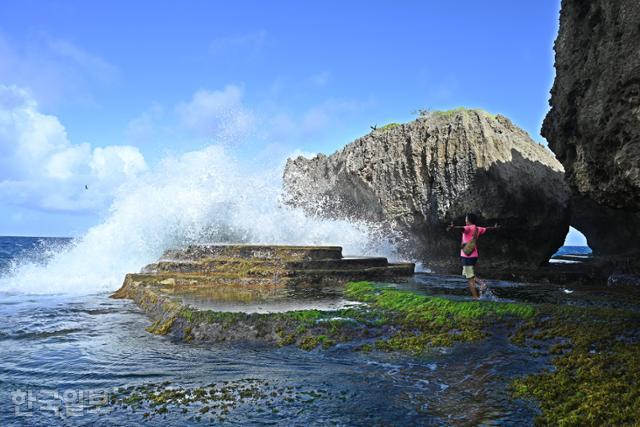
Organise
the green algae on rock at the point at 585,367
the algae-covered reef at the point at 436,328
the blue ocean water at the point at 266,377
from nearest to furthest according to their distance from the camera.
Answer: the green algae on rock at the point at 585,367 → the blue ocean water at the point at 266,377 → the algae-covered reef at the point at 436,328

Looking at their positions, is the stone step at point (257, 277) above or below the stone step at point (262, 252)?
below

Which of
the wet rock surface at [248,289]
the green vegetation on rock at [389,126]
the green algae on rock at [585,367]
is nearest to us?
the green algae on rock at [585,367]

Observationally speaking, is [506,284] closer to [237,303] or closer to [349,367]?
[237,303]

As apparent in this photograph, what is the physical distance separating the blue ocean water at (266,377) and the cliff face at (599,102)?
4.28 metres

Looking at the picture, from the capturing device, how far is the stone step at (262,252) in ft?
44.6

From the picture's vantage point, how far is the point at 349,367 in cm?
586

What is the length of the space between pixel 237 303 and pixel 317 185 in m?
19.8

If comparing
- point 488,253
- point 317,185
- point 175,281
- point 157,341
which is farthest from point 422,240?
point 157,341

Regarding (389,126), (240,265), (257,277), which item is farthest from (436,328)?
(389,126)

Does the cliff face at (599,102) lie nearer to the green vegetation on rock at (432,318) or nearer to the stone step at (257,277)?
the green vegetation on rock at (432,318)

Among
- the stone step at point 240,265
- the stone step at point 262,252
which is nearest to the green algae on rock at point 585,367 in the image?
the stone step at point 240,265

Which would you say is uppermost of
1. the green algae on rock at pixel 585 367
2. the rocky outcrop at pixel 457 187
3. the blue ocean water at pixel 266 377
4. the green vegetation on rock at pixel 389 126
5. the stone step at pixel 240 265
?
the green vegetation on rock at pixel 389 126

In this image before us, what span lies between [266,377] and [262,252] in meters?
8.29

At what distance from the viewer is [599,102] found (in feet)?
30.7
